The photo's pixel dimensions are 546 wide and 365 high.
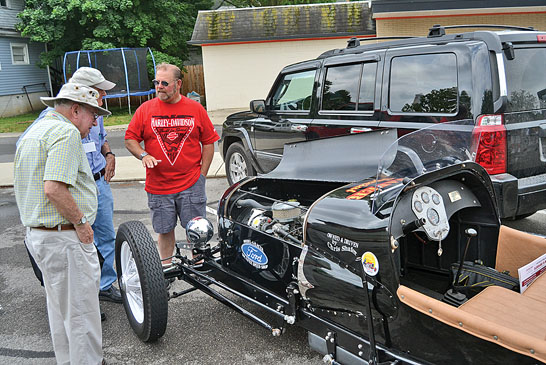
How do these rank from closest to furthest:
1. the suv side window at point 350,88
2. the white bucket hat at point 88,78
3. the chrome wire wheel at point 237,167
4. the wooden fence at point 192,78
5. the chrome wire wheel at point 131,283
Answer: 1. the white bucket hat at point 88,78
2. the chrome wire wheel at point 131,283
3. the suv side window at point 350,88
4. the chrome wire wheel at point 237,167
5. the wooden fence at point 192,78

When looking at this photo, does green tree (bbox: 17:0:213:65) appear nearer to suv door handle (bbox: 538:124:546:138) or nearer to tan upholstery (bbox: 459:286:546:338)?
suv door handle (bbox: 538:124:546:138)

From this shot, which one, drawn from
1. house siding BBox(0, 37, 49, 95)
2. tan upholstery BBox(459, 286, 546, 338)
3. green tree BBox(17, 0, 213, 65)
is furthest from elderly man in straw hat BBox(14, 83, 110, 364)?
house siding BBox(0, 37, 49, 95)

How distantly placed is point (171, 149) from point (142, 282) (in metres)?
1.34

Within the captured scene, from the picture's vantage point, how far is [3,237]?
634cm

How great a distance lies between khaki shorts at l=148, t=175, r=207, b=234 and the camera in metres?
4.42

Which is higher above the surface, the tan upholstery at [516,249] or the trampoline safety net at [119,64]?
the trampoline safety net at [119,64]

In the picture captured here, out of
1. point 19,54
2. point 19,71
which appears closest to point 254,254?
Answer: point 19,71

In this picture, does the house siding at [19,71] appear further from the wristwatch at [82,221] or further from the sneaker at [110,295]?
the wristwatch at [82,221]

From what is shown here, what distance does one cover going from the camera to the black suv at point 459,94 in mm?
4441

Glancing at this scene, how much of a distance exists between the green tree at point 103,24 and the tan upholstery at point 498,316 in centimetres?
2071

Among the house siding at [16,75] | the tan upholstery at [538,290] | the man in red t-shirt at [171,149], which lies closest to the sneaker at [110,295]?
the man in red t-shirt at [171,149]

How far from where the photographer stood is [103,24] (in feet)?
69.8

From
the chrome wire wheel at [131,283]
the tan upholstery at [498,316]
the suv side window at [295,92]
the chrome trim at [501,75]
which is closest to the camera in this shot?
the tan upholstery at [498,316]

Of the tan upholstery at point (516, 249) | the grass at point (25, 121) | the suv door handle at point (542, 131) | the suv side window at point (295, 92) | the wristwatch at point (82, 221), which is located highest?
the suv side window at point (295, 92)
